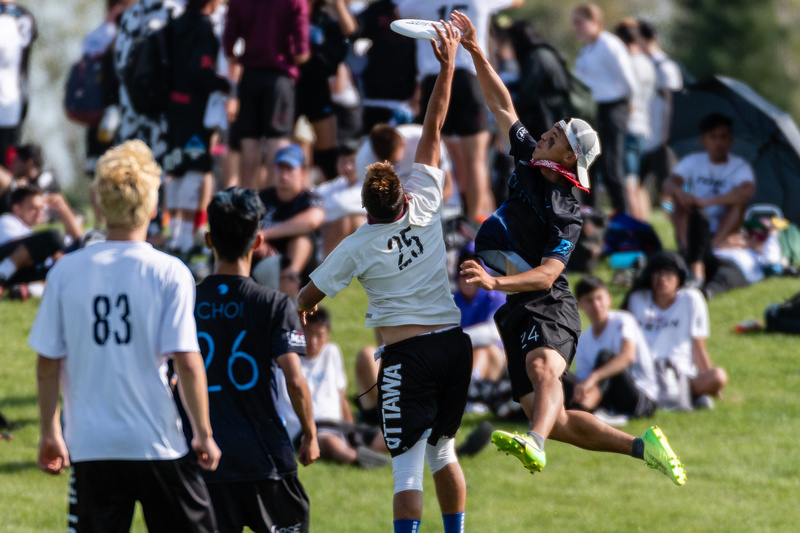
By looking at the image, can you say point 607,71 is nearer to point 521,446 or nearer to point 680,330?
point 680,330

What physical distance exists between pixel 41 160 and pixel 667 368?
7.65 m

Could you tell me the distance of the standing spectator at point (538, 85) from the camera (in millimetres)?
10961

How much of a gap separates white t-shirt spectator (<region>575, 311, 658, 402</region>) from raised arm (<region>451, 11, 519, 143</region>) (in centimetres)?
354

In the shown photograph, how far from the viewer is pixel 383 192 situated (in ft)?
16.4

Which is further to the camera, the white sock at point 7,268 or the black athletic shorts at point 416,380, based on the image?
the white sock at point 7,268

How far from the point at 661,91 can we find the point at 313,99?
17.2 ft

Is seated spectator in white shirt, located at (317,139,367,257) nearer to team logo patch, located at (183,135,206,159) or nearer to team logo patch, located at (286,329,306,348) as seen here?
team logo patch, located at (183,135,206,159)

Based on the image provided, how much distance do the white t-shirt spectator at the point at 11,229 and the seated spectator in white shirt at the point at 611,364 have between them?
5.45 m

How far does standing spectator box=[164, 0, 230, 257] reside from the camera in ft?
34.1

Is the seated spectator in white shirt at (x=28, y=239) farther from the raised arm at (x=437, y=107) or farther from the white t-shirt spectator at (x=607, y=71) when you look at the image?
the raised arm at (x=437, y=107)

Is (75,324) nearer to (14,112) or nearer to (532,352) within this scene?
(532,352)

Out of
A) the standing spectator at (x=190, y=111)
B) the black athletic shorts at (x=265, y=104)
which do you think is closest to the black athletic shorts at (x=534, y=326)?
the black athletic shorts at (x=265, y=104)

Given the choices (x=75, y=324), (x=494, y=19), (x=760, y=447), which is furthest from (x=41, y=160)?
(x=75, y=324)

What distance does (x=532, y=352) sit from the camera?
530 cm
